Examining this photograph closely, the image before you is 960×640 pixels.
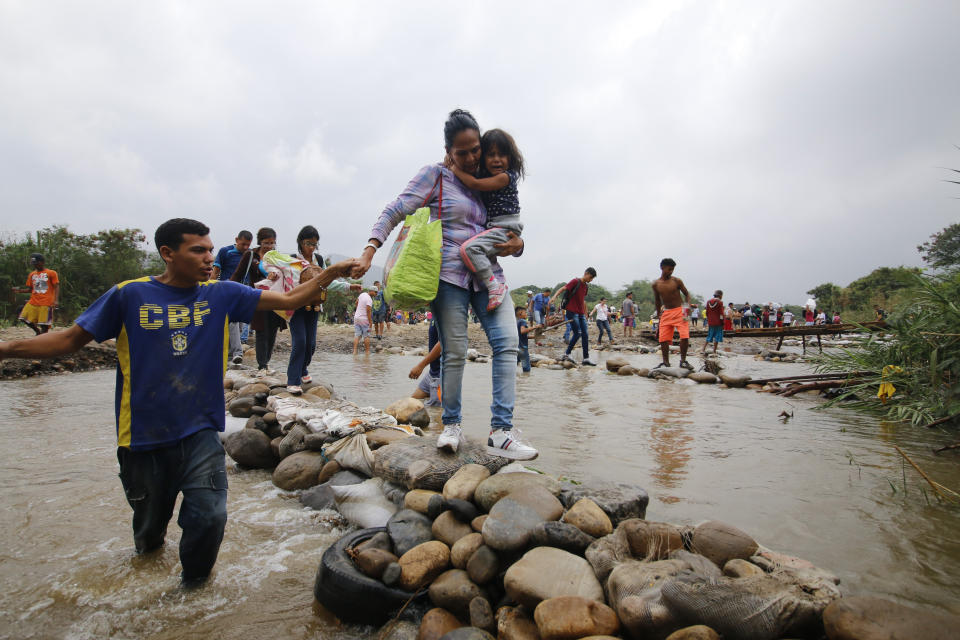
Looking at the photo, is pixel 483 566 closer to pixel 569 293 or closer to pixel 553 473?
pixel 553 473

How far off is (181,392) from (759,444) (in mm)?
3908

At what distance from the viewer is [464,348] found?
9.73 ft

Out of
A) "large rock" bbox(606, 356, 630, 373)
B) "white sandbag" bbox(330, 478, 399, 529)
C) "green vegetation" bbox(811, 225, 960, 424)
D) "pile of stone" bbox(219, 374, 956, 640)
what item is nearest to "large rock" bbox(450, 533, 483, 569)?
"pile of stone" bbox(219, 374, 956, 640)

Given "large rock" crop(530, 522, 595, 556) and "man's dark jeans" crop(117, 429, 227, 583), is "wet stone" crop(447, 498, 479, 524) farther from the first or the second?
"man's dark jeans" crop(117, 429, 227, 583)

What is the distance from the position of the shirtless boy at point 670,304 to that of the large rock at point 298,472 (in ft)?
23.3

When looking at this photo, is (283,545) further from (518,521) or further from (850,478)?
(850,478)

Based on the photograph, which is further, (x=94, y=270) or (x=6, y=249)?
(x=94, y=270)

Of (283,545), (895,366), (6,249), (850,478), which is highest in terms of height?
(6,249)

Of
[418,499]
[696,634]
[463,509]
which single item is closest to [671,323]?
[418,499]

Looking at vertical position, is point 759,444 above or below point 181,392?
below

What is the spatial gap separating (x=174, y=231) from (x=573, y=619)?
211 cm

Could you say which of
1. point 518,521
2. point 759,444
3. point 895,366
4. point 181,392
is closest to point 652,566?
point 518,521

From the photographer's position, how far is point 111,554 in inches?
91.1

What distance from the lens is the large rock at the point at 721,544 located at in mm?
1802
